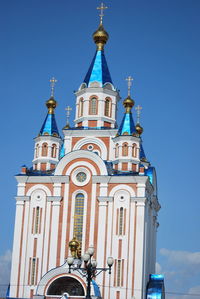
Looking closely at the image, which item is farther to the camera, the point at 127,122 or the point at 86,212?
the point at 127,122

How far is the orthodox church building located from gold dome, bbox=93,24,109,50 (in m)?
3.80

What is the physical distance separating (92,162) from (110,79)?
589 centimetres

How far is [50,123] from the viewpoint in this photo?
34844 millimetres

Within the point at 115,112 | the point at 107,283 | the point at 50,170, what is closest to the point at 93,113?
the point at 115,112

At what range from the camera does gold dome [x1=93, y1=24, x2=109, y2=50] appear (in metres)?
36.3

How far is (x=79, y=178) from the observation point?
32.3 metres

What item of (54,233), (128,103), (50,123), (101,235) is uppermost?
(128,103)

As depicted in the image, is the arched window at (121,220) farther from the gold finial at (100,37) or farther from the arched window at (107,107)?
the gold finial at (100,37)

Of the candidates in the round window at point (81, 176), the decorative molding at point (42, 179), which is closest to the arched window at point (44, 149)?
the decorative molding at point (42, 179)

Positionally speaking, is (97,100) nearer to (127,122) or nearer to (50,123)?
(127,122)

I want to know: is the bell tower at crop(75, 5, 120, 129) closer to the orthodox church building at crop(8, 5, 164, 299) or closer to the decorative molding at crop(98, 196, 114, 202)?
the orthodox church building at crop(8, 5, 164, 299)

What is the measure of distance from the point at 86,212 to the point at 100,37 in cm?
1111

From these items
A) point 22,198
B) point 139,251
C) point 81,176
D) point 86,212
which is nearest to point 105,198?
point 86,212

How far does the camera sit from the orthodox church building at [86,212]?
1187 inches
